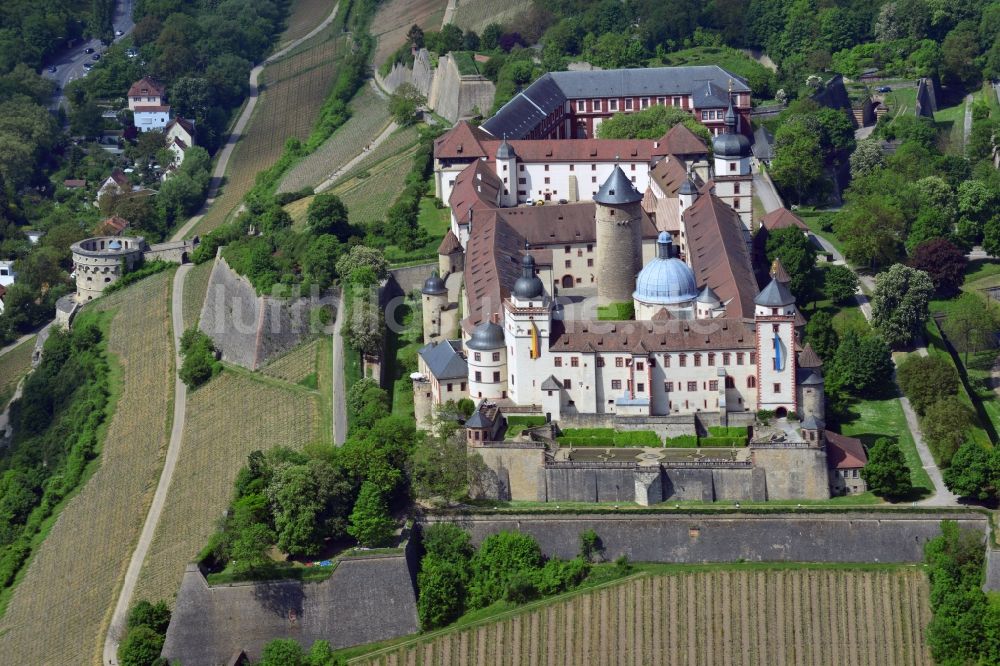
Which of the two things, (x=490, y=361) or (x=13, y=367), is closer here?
(x=490, y=361)

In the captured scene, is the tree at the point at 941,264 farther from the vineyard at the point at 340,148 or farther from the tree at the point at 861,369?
the vineyard at the point at 340,148

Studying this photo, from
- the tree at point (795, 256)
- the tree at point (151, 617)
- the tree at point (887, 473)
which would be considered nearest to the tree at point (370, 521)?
the tree at point (151, 617)

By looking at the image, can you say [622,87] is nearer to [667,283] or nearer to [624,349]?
[667,283]

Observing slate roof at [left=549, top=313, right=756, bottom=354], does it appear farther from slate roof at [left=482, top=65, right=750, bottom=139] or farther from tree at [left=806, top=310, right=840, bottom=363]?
slate roof at [left=482, top=65, right=750, bottom=139]

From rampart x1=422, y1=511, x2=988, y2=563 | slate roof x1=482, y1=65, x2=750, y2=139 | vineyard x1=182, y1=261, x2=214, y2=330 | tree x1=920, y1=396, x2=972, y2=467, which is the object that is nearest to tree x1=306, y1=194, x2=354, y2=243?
vineyard x1=182, y1=261, x2=214, y2=330

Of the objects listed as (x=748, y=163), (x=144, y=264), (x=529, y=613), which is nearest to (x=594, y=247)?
(x=748, y=163)

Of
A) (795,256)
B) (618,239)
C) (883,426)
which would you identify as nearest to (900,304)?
(795,256)

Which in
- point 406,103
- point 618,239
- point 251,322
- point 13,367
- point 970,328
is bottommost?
point 970,328
